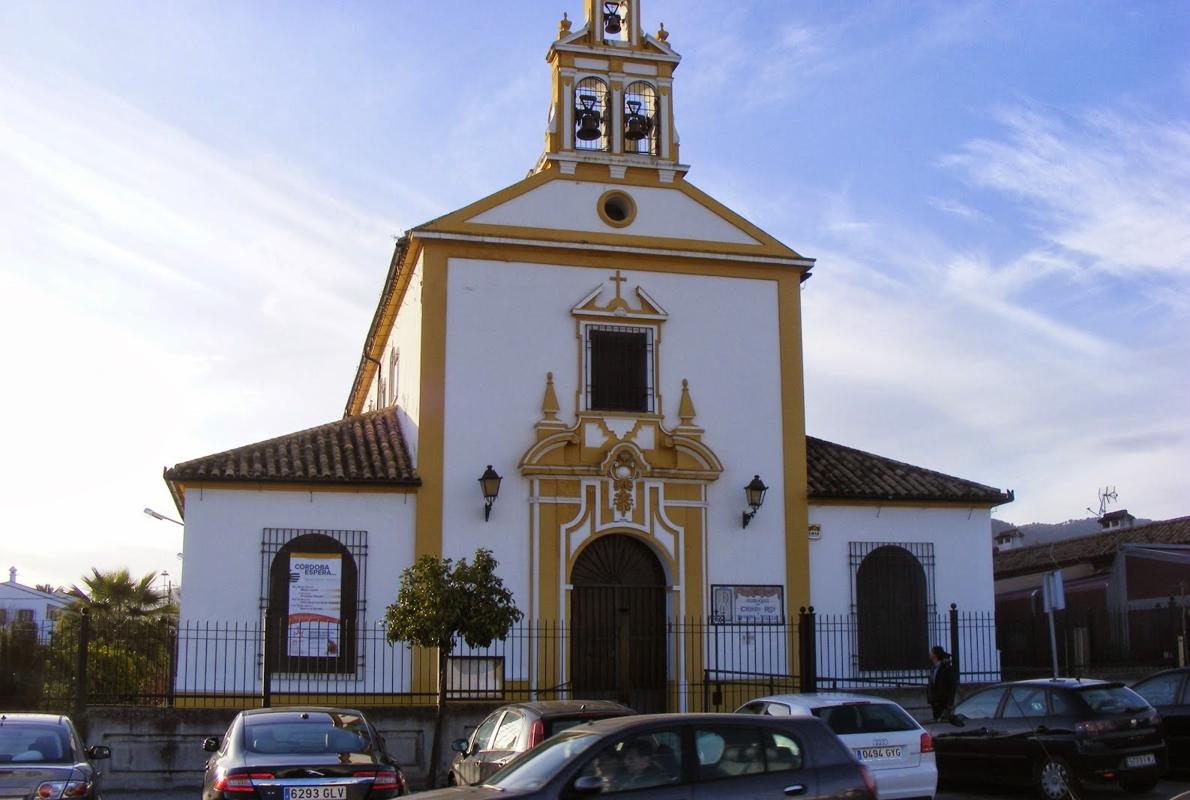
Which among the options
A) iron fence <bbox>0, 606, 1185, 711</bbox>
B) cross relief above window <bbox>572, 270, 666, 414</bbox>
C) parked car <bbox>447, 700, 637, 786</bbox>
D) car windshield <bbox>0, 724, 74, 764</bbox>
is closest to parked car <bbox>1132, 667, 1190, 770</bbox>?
iron fence <bbox>0, 606, 1185, 711</bbox>

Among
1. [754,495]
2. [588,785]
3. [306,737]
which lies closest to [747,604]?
[754,495]

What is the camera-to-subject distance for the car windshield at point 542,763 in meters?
9.40

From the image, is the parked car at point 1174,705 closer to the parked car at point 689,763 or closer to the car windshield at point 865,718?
the car windshield at point 865,718

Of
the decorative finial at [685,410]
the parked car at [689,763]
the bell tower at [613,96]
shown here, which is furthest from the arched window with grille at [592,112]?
the parked car at [689,763]

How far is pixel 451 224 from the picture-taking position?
21.6 meters

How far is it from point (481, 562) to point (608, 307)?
557 centimetres

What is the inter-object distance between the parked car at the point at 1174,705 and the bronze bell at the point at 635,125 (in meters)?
11.7

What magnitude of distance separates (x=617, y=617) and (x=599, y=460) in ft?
8.09

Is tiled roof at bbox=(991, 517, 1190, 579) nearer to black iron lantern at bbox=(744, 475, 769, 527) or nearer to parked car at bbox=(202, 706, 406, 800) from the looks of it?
black iron lantern at bbox=(744, 475, 769, 527)

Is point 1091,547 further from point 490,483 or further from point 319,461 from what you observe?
point 319,461

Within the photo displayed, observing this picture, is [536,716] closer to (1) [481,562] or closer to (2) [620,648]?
(1) [481,562]

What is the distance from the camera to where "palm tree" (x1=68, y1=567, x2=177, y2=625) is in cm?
2884

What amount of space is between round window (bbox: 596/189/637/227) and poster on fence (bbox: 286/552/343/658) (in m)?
7.04

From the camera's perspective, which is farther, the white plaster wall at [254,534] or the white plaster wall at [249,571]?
the white plaster wall at [254,534]
